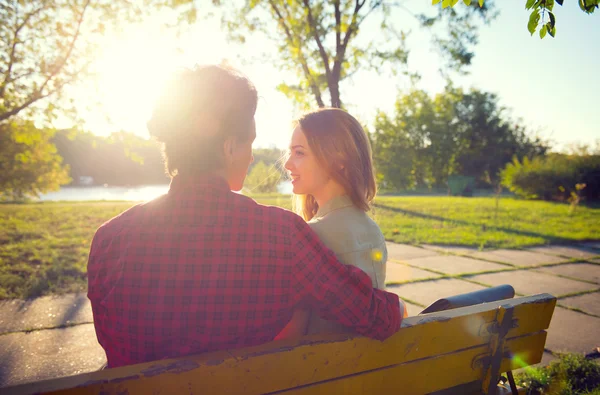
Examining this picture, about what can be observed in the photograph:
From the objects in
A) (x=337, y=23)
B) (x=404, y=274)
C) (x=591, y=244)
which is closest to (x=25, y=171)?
(x=337, y=23)

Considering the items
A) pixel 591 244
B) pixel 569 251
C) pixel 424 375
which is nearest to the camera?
pixel 424 375

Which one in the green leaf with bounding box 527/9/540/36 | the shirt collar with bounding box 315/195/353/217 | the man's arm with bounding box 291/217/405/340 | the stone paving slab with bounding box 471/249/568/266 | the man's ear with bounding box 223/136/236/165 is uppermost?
the green leaf with bounding box 527/9/540/36

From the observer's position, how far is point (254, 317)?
1409mm

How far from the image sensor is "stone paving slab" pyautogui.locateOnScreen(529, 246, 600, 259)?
22.8ft

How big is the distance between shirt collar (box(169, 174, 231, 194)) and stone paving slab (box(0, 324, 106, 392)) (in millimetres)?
2103

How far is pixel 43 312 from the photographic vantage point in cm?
392

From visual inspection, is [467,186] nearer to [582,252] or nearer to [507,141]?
[507,141]

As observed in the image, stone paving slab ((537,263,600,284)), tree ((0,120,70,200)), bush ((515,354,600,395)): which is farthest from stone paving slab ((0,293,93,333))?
tree ((0,120,70,200))

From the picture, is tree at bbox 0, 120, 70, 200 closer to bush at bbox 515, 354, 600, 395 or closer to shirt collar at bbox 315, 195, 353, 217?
shirt collar at bbox 315, 195, 353, 217

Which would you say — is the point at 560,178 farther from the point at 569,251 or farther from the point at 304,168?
the point at 304,168

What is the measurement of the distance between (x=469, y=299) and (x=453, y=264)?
4.42m

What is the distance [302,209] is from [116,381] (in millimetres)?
1711

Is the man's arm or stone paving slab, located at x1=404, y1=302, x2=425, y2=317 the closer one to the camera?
the man's arm

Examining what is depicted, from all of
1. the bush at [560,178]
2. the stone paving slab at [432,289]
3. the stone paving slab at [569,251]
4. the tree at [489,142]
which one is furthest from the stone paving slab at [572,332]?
the tree at [489,142]
